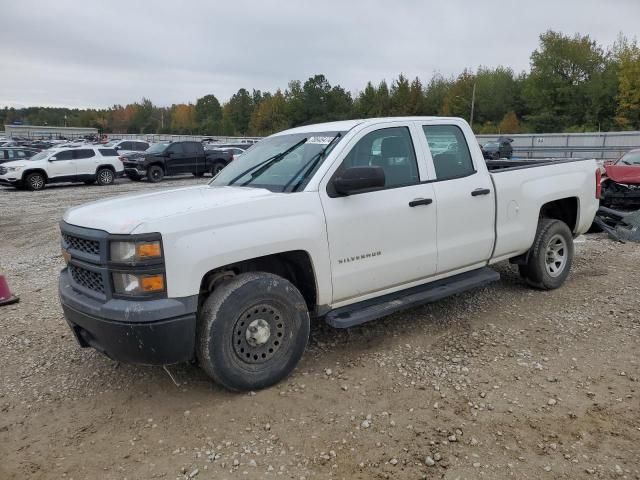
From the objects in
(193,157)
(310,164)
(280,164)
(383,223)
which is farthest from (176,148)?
(383,223)

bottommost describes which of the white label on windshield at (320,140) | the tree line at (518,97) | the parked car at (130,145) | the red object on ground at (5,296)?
the red object on ground at (5,296)

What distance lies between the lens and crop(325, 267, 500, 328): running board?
403 centimetres

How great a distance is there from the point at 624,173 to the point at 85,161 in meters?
18.6

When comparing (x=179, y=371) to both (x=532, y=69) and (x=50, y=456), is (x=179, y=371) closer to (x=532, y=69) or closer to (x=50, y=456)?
(x=50, y=456)

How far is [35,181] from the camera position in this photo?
1986 centimetres

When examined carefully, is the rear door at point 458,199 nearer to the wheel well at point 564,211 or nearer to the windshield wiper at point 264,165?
the windshield wiper at point 264,165

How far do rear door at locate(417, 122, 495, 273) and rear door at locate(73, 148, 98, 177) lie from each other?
62.9 feet

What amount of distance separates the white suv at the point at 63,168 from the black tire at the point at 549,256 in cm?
1912

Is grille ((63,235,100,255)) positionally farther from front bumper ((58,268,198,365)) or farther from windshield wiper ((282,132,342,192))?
windshield wiper ((282,132,342,192))

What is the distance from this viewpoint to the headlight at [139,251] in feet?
10.6

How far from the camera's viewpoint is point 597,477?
283 centimetres

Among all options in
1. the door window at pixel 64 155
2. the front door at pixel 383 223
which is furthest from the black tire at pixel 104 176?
the front door at pixel 383 223

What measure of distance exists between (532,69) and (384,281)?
76805 millimetres

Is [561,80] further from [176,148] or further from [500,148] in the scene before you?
[176,148]
